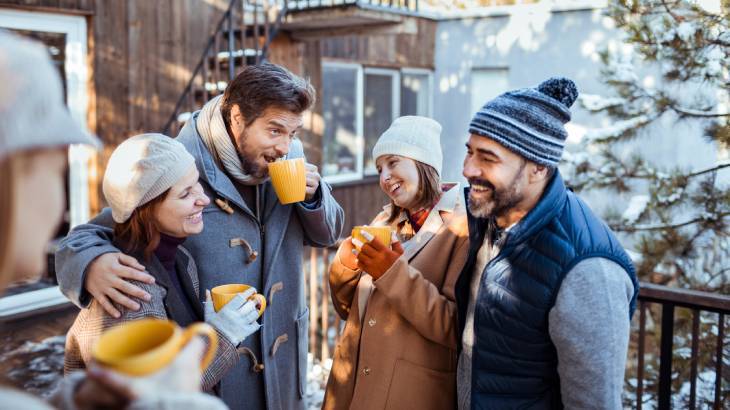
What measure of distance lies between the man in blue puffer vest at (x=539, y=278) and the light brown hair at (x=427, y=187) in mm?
428

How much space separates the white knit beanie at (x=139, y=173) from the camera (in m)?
1.58

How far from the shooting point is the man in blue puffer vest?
144 cm

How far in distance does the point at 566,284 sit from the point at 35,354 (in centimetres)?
388

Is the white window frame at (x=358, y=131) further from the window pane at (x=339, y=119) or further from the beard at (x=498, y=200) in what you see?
the beard at (x=498, y=200)

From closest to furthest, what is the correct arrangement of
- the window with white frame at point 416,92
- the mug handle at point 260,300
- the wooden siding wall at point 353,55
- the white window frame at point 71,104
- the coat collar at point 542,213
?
the coat collar at point 542,213 < the mug handle at point 260,300 < the white window frame at point 71,104 < the wooden siding wall at point 353,55 < the window with white frame at point 416,92

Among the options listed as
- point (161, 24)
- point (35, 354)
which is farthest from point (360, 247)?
point (161, 24)

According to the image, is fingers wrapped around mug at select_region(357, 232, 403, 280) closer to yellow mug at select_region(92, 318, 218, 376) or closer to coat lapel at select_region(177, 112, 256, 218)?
coat lapel at select_region(177, 112, 256, 218)

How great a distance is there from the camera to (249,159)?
2053mm

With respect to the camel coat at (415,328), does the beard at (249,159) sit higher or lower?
higher

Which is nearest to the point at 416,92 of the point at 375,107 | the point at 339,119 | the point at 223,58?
the point at 375,107

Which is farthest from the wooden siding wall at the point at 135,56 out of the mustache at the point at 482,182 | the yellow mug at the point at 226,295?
the mustache at the point at 482,182

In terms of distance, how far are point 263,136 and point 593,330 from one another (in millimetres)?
1177

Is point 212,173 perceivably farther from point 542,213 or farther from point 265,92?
point 542,213

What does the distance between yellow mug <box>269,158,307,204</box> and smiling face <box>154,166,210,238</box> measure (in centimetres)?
30
